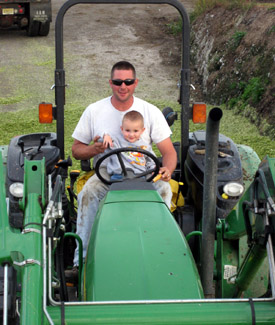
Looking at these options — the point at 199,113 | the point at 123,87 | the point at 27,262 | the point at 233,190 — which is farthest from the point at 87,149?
the point at 27,262

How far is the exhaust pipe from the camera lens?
94.7 inches

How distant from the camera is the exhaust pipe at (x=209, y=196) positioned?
94.7 inches

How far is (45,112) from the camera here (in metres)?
4.21

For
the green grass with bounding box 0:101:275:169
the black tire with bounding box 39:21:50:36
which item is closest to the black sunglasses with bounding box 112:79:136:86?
the green grass with bounding box 0:101:275:169

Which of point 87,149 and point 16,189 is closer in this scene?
point 16,189

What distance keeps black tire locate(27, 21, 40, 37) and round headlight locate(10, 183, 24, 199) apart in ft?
32.7

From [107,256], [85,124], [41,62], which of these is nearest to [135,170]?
[85,124]

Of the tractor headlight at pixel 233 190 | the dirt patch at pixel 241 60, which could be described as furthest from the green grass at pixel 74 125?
the tractor headlight at pixel 233 190

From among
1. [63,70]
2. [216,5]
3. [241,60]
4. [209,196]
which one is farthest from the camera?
Result: [216,5]

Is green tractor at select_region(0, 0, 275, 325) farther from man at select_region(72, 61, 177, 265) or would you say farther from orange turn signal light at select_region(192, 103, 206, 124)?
orange turn signal light at select_region(192, 103, 206, 124)

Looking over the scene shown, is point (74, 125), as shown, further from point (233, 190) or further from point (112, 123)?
point (233, 190)

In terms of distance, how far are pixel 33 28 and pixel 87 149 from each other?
997 centimetres

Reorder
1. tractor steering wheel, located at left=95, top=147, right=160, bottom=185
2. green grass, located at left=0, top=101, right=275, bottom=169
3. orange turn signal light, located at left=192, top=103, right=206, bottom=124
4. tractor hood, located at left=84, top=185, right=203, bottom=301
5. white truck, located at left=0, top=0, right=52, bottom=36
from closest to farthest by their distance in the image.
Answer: tractor hood, located at left=84, top=185, right=203, bottom=301 < tractor steering wheel, located at left=95, top=147, right=160, bottom=185 < orange turn signal light, located at left=192, top=103, right=206, bottom=124 < green grass, located at left=0, top=101, right=275, bottom=169 < white truck, located at left=0, top=0, right=52, bottom=36

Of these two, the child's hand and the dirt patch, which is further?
the dirt patch
